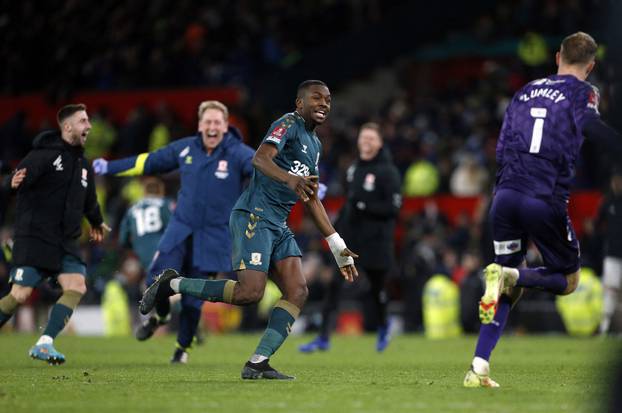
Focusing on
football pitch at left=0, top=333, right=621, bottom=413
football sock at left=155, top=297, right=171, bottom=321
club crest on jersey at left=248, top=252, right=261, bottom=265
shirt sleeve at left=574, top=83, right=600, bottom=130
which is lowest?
football pitch at left=0, top=333, right=621, bottom=413

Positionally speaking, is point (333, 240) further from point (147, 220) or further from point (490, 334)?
point (147, 220)

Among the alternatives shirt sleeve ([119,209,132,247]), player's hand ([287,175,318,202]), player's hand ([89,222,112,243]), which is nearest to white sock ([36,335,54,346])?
player's hand ([89,222,112,243])

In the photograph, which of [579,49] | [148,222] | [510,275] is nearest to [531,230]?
[510,275]

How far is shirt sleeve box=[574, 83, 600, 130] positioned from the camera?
8.86 metres

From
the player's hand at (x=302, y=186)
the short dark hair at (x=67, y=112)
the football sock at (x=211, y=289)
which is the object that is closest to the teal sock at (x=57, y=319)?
the short dark hair at (x=67, y=112)

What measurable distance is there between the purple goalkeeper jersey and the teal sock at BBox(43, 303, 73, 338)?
15.9ft

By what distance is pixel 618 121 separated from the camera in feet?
21.3

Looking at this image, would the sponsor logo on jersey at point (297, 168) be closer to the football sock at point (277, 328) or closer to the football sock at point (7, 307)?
the football sock at point (277, 328)

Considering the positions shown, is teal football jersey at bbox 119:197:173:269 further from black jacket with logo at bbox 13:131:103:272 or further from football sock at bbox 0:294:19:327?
football sock at bbox 0:294:19:327

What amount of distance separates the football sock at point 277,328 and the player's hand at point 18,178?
126 inches

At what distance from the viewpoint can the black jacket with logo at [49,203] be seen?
11.6m

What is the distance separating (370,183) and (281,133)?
661 cm

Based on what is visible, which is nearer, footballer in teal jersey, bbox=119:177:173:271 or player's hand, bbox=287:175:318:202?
player's hand, bbox=287:175:318:202

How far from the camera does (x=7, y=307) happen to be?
11.6m
